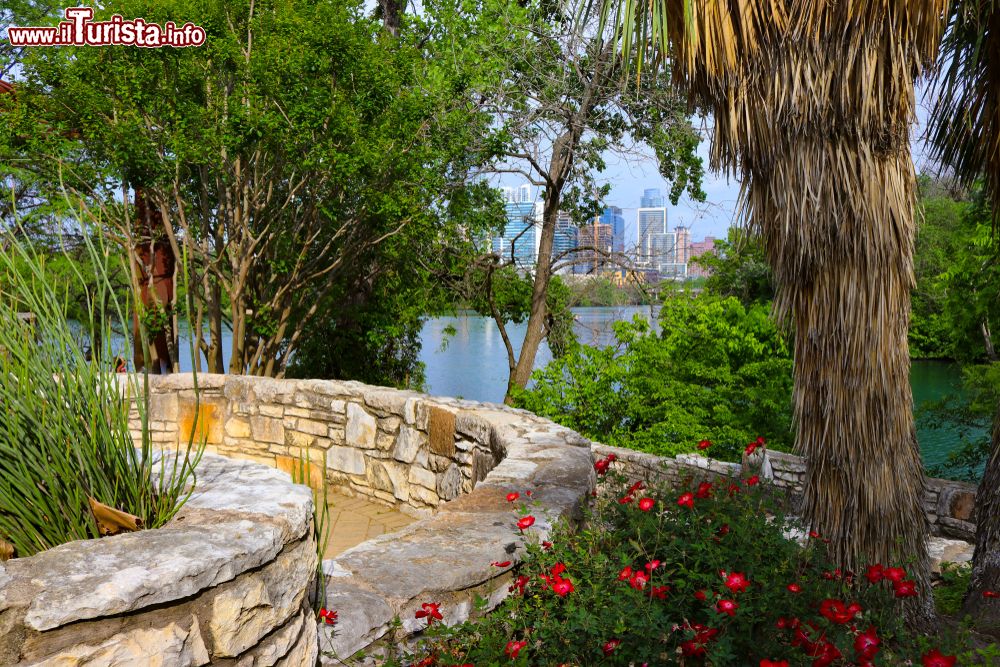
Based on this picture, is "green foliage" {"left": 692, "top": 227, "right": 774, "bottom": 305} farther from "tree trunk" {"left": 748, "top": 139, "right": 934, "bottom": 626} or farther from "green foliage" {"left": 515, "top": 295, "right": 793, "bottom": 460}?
"tree trunk" {"left": 748, "top": 139, "right": 934, "bottom": 626}

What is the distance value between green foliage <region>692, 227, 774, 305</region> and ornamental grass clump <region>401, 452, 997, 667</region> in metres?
11.4

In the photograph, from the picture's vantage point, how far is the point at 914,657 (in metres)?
2.53

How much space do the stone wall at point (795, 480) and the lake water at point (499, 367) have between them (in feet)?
16.2

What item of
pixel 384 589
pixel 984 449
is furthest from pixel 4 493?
pixel 984 449

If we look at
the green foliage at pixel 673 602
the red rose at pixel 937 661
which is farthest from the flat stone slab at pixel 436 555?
the red rose at pixel 937 661

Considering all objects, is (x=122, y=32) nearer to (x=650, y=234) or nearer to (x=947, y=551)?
(x=650, y=234)

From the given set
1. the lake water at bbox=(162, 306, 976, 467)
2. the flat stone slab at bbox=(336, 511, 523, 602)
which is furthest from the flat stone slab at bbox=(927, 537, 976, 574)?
the lake water at bbox=(162, 306, 976, 467)

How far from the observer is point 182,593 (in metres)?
1.36

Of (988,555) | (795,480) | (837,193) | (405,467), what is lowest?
(795,480)

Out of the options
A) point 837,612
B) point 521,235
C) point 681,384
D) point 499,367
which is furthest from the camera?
point 499,367

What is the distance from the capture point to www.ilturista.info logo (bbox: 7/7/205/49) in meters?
6.97

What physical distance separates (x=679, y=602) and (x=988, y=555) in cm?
279

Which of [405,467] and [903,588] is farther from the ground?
[903,588]

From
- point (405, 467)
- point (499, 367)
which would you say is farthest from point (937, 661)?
point (499, 367)
